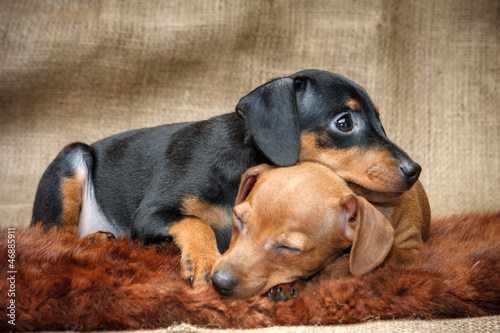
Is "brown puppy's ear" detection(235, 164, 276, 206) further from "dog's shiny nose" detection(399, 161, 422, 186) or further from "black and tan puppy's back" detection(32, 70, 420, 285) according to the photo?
"dog's shiny nose" detection(399, 161, 422, 186)

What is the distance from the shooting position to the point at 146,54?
19.2ft

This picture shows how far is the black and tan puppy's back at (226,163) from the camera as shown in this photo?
124 inches

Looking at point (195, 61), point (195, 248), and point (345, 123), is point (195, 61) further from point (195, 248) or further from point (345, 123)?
point (195, 248)

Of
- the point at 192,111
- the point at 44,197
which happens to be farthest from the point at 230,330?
the point at 192,111

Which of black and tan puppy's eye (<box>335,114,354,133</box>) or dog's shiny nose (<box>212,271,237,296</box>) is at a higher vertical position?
black and tan puppy's eye (<box>335,114,354,133</box>)

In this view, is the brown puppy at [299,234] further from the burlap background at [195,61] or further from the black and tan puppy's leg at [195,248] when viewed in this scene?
the burlap background at [195,61]

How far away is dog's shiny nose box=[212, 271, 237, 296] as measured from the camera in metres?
2.62

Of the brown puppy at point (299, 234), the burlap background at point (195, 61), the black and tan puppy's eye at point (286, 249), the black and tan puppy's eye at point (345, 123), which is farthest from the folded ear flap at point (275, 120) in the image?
the burlap background at point (195, 61)

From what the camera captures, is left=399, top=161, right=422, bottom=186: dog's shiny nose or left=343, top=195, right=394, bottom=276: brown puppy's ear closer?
left=343, top=195, right=394, bottom=276: brown puppy's ear

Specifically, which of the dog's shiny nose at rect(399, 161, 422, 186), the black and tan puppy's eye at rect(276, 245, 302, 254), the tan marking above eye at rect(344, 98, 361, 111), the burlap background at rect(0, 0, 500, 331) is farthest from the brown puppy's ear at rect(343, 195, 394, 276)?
the burlap background at rect(0, 0, 500, 331)

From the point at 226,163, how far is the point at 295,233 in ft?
3.04

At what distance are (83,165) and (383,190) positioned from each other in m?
2.46

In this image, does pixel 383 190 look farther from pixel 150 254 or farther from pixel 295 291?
pixel 150 254

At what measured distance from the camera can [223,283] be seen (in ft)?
8.60
